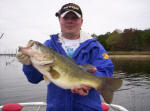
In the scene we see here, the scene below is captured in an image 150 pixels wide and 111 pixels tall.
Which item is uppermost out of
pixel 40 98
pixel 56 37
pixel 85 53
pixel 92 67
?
pixel 56 37

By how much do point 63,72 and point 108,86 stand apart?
0.88 meters

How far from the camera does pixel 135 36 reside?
84.6 meters

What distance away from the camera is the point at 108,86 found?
11.1 feet

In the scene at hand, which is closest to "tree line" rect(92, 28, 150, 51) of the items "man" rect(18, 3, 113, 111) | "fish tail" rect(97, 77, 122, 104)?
"man" rect(18, 3, 113, 111)

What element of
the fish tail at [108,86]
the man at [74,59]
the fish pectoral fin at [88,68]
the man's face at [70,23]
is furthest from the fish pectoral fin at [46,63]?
the fish tail at [108,86]

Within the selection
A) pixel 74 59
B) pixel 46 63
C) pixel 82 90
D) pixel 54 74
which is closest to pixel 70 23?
pixel 74 59

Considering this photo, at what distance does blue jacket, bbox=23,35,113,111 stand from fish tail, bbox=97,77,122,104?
0.18 meters

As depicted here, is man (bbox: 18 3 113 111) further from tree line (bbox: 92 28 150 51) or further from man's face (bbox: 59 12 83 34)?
tree line (bbox: 92 28 150 51)

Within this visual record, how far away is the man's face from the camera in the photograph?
377 centimetres

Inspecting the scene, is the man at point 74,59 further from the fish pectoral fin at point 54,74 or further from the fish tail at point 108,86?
the fish pectoral fin at point 54,74

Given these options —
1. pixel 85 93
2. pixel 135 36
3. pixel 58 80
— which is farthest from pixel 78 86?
pixel 135 36

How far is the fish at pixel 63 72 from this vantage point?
10.6 ft

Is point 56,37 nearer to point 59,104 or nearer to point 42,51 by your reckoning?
point 42,51

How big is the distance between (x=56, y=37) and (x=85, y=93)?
4.59ft
